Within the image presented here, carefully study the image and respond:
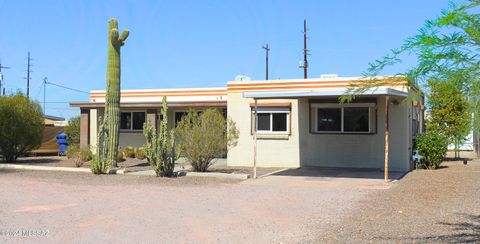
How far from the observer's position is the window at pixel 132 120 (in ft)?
83.1

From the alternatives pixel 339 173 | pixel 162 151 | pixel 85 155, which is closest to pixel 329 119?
pixel 339 173

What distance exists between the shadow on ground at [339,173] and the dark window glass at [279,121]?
1799 mm

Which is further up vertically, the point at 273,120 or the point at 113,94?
the point at 113,94

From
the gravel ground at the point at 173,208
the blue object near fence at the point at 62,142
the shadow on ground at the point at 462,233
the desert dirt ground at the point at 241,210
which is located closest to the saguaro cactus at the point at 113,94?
the desert dirt ground at the point at 241,210

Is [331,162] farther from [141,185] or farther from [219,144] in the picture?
[141,185]

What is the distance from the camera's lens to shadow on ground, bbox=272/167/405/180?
1584 cm

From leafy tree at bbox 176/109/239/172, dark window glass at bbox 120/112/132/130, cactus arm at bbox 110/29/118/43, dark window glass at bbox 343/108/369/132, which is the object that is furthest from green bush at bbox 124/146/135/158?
dark window glass at bbox 343/108/369/132

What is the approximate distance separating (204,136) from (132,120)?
1032cm

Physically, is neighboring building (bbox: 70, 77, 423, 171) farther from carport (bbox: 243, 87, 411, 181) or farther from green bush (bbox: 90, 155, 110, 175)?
green bush (bbox: 90, 155, 110, 175)

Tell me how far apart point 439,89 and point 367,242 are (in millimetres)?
3099

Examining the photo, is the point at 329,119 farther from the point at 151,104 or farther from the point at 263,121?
the point at 151,104

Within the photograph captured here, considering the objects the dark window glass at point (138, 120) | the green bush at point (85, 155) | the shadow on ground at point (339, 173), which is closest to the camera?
the shadow on ground at point (339, 173)

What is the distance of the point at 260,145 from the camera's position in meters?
19.3

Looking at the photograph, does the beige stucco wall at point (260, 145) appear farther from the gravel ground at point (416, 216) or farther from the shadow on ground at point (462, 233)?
the shadow on ground at point (462, 233)
